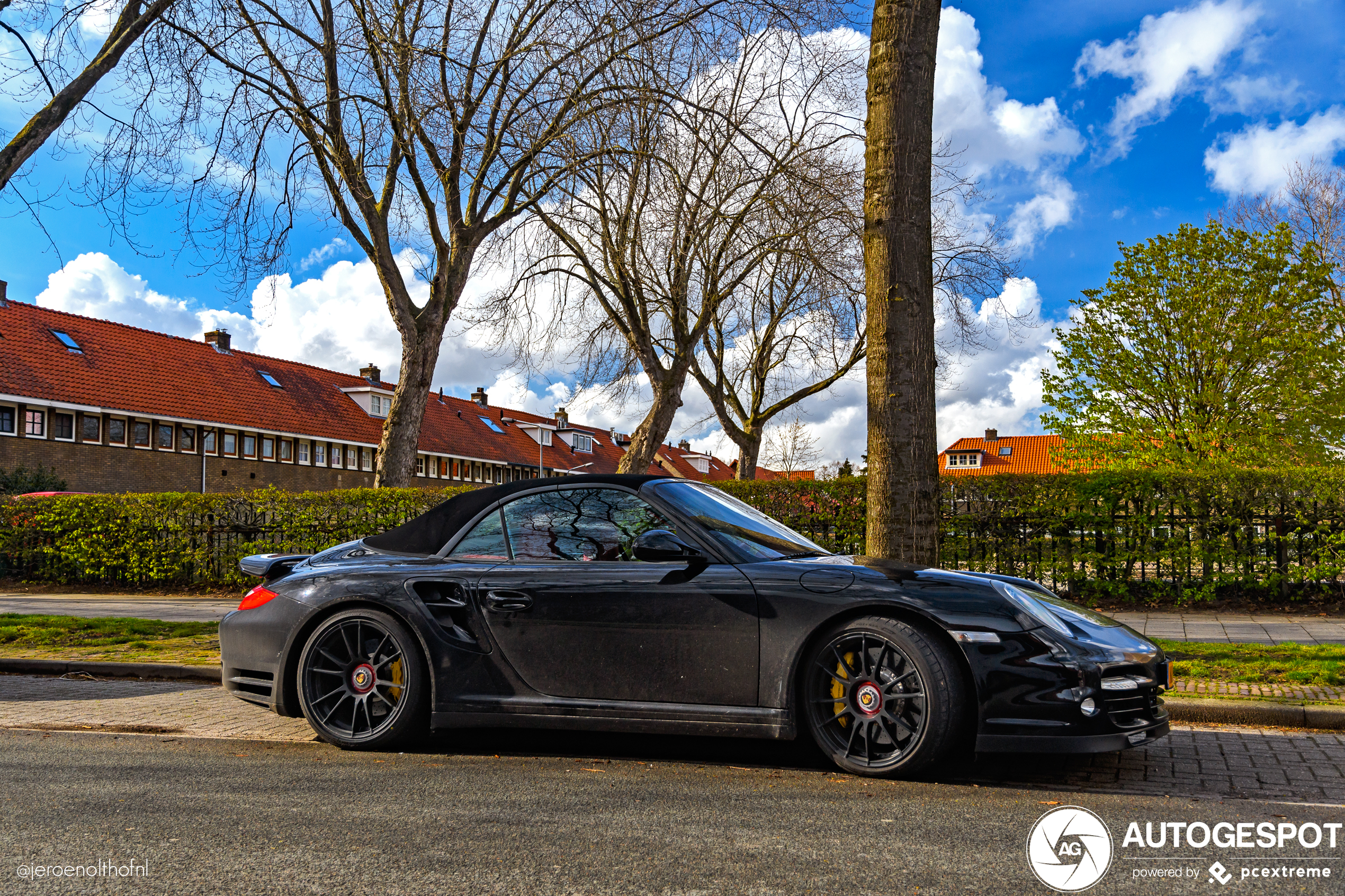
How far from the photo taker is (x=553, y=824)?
357 centimetres

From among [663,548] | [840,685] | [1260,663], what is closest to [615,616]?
[663,548]

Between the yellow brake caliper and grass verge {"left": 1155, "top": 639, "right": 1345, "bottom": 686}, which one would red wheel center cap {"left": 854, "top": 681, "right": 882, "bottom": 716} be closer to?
the yellow brake caliper

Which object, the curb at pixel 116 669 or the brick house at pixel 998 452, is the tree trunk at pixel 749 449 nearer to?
the curb at pixel 116 669

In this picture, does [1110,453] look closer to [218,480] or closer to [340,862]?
[340,862]

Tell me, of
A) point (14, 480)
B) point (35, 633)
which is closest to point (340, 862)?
point (35, 633)

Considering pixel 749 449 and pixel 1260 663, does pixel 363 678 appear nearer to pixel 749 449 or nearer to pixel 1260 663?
pixel 1260 663

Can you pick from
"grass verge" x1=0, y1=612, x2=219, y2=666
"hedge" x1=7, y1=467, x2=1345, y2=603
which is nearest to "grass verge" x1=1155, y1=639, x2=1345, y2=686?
"hedge" x1=7, y1=467, x2=1345, y2=603

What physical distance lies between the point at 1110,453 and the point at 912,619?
705 inches

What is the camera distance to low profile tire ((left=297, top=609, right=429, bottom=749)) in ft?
15.6

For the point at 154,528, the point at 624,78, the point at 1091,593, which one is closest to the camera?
the point at 624,78

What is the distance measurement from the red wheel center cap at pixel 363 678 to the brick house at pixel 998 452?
74.9m

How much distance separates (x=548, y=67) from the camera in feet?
36.9

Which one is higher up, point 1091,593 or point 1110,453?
point 1110,453

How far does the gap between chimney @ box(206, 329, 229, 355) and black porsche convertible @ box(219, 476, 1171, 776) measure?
45881 millimetres
